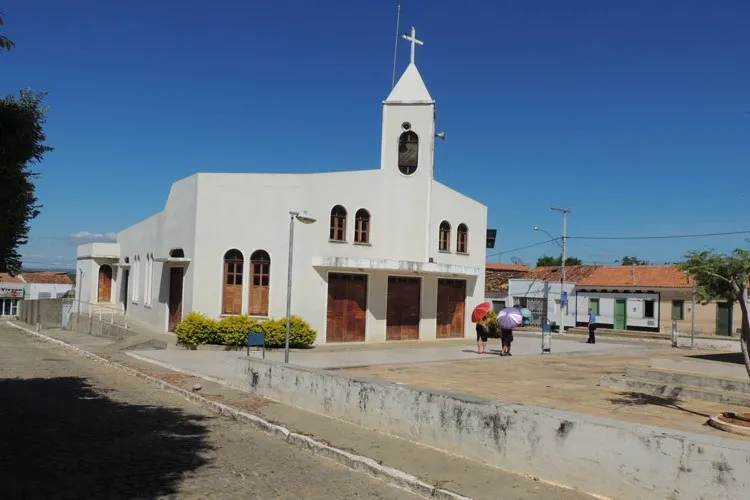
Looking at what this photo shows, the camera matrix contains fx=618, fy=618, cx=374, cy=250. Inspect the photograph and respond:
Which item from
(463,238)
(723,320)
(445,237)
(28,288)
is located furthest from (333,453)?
(28,288)

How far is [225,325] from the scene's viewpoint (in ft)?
66.1

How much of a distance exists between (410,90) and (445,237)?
6.29 m

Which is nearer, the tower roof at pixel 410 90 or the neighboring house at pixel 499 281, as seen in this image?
the tower roof at pixel 410 90

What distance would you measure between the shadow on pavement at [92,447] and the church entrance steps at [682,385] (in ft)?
25.5

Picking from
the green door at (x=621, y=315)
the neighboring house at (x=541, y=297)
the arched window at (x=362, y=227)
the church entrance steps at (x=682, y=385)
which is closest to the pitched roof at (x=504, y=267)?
the neighboring house at (x=541, y=297)

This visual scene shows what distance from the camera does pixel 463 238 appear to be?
27.2 meters

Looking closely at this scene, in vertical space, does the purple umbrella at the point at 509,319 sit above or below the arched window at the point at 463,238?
below

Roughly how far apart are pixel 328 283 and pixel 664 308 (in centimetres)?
2536

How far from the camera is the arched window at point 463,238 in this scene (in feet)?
88.6

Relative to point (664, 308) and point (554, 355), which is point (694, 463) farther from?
point (664, 308)

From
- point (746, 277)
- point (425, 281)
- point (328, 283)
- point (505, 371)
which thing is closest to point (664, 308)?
point (425, 281)

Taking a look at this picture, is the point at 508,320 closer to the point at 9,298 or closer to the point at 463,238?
the point at 463,238

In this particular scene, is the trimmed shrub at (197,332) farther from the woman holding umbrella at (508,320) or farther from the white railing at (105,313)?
the woman holding umbrella at (508,320)

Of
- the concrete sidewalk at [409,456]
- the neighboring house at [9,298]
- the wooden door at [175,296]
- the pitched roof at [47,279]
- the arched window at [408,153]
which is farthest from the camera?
the pitched roof at [47,279]
